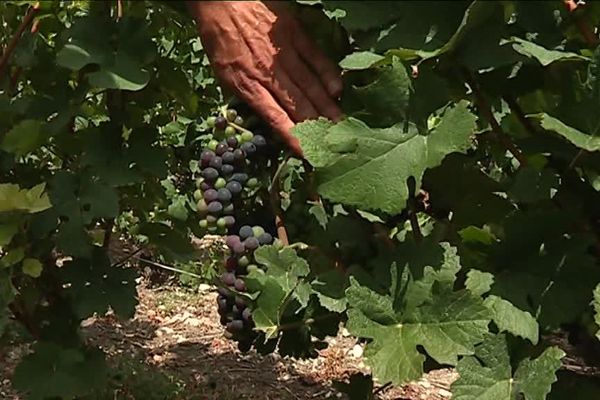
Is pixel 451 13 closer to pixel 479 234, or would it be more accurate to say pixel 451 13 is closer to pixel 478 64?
pixel 478 64

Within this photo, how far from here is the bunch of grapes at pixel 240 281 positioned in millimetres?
1564

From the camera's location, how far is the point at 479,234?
151cm

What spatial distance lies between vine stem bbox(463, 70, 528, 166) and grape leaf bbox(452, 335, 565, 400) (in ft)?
0.92

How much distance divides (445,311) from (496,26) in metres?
0.40

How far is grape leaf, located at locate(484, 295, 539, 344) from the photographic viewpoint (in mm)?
1404

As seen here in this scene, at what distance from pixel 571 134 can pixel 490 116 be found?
0.20 metres

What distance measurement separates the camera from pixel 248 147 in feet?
5.02

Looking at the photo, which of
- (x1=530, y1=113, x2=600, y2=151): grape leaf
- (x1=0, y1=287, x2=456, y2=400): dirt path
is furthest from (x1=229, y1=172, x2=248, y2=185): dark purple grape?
(x1=0, y1=287, x2=456, y2=400): dirt path

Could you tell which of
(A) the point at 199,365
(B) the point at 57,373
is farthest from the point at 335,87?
(A) the point at 199,365

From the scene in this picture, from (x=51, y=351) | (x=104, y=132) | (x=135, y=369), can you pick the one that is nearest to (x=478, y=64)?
(x=104, y=132)

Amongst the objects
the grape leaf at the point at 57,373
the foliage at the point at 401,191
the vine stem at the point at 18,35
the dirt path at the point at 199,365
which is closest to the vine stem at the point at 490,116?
the foliage at the point at 401,191

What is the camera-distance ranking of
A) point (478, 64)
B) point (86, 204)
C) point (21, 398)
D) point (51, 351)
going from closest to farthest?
point (478, 64)
point (86, 204)
point (51, 351)
point (21, 398)

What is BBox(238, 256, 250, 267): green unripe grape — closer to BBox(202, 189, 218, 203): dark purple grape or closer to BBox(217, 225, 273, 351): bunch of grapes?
BBox(217, 225, 273, 351): bunch of grapes

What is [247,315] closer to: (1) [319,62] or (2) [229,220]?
(2) [229,220]
